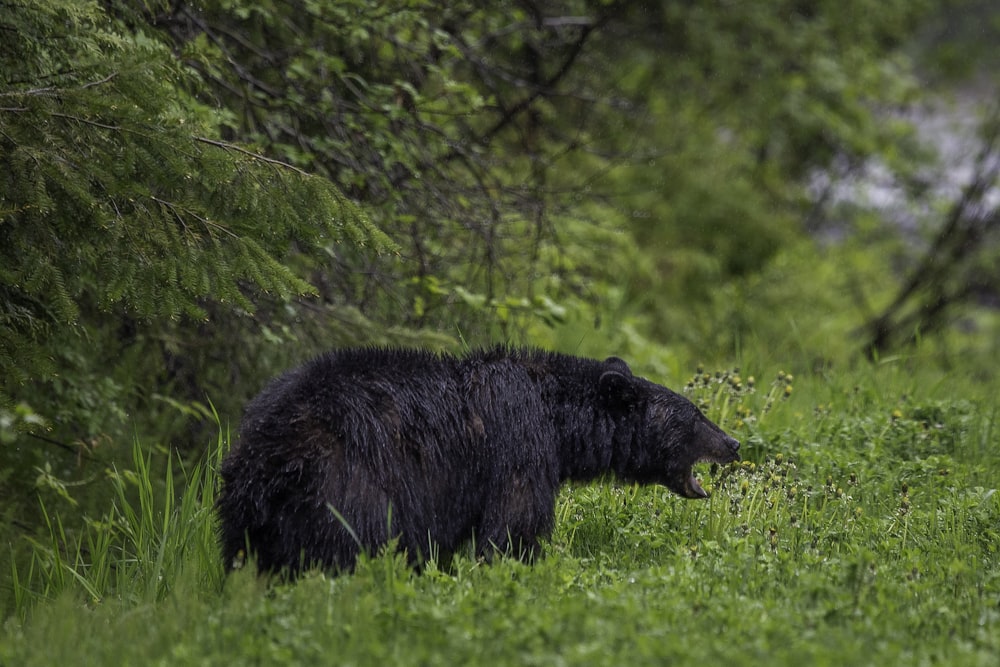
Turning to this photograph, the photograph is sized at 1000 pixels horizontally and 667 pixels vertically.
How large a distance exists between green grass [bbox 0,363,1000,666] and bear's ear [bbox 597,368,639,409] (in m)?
0.55

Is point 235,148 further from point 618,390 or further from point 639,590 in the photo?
point 639,590

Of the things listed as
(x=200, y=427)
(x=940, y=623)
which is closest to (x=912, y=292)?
(x=200, y=427)

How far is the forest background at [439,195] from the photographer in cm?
477

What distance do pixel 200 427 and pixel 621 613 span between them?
186 inches

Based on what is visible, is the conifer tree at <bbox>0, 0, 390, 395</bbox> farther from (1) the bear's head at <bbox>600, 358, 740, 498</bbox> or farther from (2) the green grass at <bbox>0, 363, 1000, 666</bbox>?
(1) the bear's head at <bbox>600, 358, 740, 498</bbox>

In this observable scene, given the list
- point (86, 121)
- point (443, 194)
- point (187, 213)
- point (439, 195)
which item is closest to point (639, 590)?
point (187, 213)

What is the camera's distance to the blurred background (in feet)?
15.6

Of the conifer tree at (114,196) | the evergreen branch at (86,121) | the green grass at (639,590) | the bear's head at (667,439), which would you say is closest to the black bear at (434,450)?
the bear's head at (667,439)

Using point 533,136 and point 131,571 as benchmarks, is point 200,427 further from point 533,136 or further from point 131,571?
point 533,136

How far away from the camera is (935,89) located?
1781 centimetres

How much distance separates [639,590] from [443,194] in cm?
465

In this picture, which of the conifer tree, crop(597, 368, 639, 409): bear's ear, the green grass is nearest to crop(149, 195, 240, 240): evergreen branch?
the conifer tree

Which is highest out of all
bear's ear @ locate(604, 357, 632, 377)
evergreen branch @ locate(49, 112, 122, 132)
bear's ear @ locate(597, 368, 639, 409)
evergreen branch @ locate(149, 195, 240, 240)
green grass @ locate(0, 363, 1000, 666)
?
evergreen branch @ locate(49, 112, 122, 132)

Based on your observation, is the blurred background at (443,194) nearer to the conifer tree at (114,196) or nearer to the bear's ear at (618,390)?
the conifer tree at (114,196)
